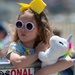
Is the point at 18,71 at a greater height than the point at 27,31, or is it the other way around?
the point at 27,31

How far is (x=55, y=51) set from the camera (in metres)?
3.16

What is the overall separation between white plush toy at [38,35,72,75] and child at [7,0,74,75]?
0.18ft

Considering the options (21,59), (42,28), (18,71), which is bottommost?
(18,71)

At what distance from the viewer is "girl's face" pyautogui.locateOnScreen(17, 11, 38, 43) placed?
333 cm

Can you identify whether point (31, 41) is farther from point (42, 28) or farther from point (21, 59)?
point (21, 59)

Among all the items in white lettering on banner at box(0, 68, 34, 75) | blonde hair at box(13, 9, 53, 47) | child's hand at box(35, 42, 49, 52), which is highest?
blonde hair at box(13, 9, 53, 47)

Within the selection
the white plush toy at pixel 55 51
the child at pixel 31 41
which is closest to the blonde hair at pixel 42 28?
the child at pixel 31 41

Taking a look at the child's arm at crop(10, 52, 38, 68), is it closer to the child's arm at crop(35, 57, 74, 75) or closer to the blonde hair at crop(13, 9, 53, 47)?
the child's arm at crop(35, 57, 74, 75)

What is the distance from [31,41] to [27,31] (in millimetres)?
123

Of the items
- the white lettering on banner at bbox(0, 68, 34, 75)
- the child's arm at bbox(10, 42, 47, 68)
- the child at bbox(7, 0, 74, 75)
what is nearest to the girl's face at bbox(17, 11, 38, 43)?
the child at bbox(7, 0, 74, 75)

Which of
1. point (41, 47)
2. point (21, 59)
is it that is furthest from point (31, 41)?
point (21, 59)

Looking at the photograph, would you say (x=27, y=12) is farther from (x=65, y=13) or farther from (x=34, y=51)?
(x=65, y=13)

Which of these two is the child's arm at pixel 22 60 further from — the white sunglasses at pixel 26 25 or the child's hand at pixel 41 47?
the white sunglasses at pixel 26 25

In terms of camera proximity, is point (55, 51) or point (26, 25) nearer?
point (55, 51)
